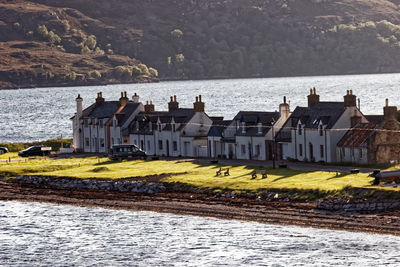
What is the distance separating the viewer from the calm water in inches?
2613

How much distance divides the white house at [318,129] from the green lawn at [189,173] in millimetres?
9230

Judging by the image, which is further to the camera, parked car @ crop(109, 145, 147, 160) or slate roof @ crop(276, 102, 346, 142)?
parked car @ crop(109, 145, 147, 160)

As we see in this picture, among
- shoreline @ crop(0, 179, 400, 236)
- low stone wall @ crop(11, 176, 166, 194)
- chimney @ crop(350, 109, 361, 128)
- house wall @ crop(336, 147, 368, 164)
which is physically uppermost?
chimney @ crop(350, 109, 361, 128)

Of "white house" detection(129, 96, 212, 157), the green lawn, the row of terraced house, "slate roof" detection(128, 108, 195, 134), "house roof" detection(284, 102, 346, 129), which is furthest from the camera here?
"slate roof" detection(128, 108, 195, 134)

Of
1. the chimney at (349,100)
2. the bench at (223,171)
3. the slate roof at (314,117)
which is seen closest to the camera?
the bench at (223,171)

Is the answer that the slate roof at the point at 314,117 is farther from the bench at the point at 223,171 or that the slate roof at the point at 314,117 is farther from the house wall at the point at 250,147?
the bench at the point at 223,171

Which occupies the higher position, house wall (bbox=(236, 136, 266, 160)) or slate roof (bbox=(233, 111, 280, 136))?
slate roof (bbox=(233, 111, 280, 136))

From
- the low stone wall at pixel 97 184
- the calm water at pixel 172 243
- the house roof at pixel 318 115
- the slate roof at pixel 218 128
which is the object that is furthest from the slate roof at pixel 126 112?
the calm water at pixel 172 243

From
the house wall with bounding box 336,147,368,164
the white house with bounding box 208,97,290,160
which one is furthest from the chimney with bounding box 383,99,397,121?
the white house with bounding box 208,97,290,160

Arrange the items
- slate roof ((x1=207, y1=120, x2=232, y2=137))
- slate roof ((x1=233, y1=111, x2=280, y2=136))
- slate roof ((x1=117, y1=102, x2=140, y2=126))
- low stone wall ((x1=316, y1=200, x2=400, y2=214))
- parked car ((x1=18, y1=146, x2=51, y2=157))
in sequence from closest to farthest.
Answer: low stone wall ((x1=316, y1=200, x2=400, y2=214))
slate roof ((x1=233, y1=111, x2=280, y2=136))
slate roof ((x1=207, y1=120, x2=232, y2=137))
parked car ((x1=18, y1=146, x2=51, y2=157))
slate roof ((x1=117, y1=102, x2=140, y2=126))

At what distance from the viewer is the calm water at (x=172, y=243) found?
66.4m

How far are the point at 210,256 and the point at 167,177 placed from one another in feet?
100.0

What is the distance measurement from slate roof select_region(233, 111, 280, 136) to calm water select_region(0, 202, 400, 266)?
30.6 m

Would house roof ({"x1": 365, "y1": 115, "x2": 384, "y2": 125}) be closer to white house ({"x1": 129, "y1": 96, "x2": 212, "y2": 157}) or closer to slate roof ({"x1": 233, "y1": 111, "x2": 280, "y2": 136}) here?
slate roof ({"x1": 233, "y1": 111, "x2": 280, "y2": 136})
